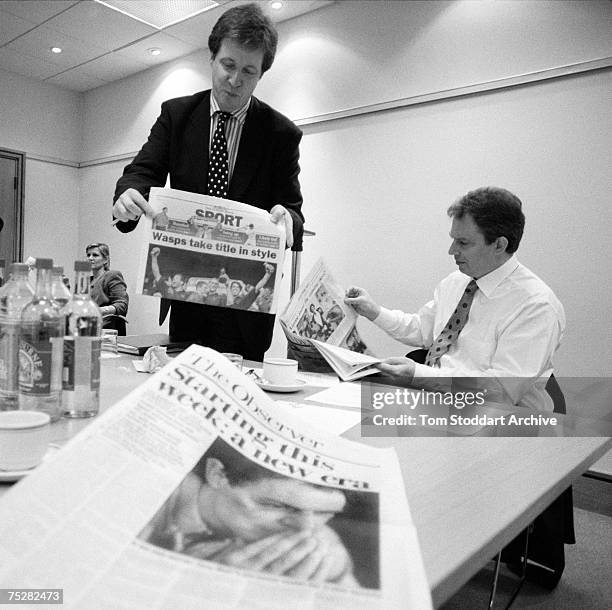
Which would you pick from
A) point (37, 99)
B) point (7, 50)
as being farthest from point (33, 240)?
point (7, 50)

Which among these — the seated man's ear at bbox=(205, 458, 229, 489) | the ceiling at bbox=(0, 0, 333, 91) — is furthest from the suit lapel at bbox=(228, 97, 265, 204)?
the ceiling at bbox=(0, 0, 333, 91)

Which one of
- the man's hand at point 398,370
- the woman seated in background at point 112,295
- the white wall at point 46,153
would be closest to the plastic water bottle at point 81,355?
the man's hand at point 398,370

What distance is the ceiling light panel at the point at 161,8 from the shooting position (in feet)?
12.6

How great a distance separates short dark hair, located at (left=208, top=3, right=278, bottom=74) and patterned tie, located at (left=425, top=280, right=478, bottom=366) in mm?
954

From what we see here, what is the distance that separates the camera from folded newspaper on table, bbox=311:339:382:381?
1226 millimetres

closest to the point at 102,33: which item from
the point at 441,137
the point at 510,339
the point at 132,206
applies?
the point at 441,137

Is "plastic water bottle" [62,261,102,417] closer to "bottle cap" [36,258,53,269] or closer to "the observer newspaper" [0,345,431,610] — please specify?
"bottle cap" [36,258,53,269]

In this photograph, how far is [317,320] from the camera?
144 cm

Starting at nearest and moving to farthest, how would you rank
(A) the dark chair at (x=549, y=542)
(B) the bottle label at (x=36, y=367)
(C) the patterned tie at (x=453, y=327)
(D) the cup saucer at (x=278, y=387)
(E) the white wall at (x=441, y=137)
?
(B) the bottle label at (x=36, y=367) < (D) the cup saucer at (x=278, y=387) < (A) the dark chair at (x=549, y=542) < (C) the patterned tie at (x=453, y=327) < (E) the white wall at (x=441, y=137)

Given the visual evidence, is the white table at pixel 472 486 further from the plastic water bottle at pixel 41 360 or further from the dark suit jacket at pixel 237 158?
the dark suit jacket at pixel 237 158

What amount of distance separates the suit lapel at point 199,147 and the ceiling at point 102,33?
2.62m

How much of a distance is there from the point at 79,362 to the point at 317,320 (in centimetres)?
79

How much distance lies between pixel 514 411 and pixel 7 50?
5497 millimetres

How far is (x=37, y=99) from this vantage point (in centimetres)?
559
